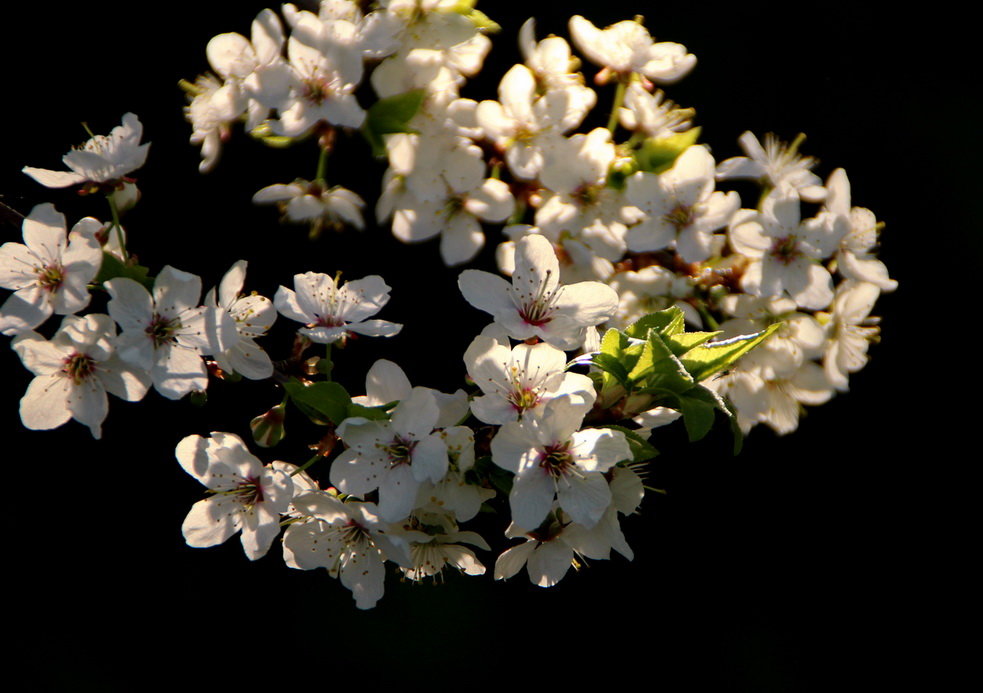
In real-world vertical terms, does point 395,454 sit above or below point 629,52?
below

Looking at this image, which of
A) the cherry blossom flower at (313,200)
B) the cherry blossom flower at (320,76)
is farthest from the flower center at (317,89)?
the cherry blossom flower at (313,200)

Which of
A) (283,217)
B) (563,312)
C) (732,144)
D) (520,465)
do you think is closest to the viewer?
(520,465)

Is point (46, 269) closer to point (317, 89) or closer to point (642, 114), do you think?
point (317, 89)

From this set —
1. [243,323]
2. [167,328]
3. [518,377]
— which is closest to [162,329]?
[167,328]

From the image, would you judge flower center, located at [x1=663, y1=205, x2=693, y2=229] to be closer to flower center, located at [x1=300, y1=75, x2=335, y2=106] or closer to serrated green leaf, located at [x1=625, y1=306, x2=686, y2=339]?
serrated green leaf, located at [x1=625, y1=306, x2=686, y2=339]

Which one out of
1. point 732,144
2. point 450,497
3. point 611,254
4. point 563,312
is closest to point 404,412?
point 450,497

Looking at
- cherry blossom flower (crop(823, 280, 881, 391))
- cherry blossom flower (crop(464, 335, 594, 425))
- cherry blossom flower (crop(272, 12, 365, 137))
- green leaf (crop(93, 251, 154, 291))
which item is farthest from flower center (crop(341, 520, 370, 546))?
cherry blossom flower (crop(823, 280, 881, 391))

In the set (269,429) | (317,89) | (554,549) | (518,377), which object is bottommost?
(554,549)

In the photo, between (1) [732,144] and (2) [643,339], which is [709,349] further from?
(1) [732,144]
